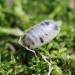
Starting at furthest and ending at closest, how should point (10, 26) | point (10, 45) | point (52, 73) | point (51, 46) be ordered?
1. point (10, 26)
2. point (10, 45)
3. point (51, 46)
4. point (52, 73)

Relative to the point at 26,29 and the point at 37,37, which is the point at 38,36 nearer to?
the point at 37,37

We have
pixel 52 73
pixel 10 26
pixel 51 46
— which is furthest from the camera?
pixel 10 26

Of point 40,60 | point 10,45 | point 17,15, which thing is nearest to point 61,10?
point 17,15

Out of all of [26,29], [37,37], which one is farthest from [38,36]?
[26,29]

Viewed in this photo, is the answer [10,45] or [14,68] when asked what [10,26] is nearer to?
[10,45]
